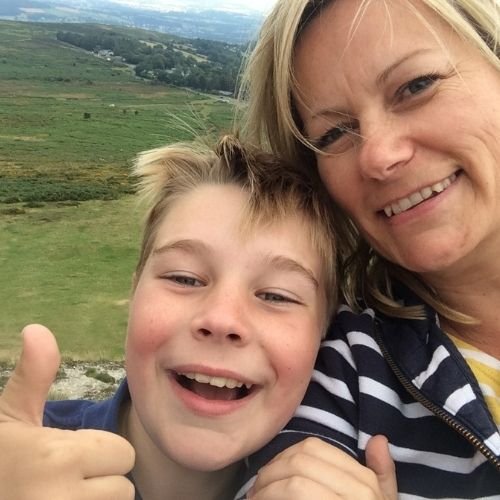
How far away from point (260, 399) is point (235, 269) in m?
0.22

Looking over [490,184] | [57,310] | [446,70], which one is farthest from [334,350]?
[57,310]

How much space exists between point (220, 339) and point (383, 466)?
1.03 feet

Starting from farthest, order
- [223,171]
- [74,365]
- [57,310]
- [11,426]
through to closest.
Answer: [57,310], [74,365], [223,171], [11,426]

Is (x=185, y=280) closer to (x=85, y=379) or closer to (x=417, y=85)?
(x=417, y=85)

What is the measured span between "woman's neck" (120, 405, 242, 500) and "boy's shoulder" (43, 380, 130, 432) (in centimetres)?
8

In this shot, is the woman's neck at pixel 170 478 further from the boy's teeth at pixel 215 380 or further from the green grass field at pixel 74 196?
the green grass field at pixel 74 196

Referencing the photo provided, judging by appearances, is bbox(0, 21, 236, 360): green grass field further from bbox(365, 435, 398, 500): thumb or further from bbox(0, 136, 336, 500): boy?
bbox(365, 435, 398, 500): thumb

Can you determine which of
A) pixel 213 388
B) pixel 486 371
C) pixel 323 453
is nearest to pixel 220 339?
pixel 213 388

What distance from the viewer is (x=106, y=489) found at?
830mm

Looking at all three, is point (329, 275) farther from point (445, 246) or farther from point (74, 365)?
point (74, 365)

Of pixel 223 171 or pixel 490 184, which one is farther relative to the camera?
pixel 223 171

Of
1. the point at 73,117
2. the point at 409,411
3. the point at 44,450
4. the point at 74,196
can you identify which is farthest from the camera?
the point at 73,117

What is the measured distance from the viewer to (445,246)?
1162 millimetres

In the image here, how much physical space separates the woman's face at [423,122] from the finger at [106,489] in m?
0.63
